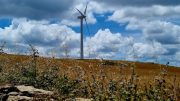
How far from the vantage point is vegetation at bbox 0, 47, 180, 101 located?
12.3m

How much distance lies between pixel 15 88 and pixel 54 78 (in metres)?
2.72

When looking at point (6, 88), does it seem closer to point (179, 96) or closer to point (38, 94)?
point (38, 94)

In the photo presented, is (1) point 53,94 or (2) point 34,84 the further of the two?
(2) point 34,84

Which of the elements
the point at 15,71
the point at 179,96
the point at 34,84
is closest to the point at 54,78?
the point at 34,84

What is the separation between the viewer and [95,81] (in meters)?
15.3

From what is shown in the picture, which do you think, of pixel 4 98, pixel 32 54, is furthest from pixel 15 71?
pixel 4 98

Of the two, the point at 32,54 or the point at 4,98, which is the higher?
the point at 32,54

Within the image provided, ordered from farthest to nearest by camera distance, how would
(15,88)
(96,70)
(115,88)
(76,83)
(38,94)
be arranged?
1. (96,70)
2. (76,83)
3. (15,88)
4. (38,94)
5. (115,88)

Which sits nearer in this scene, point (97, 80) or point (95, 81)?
point (95, 81)

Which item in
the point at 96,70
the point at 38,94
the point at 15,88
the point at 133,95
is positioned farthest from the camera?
the point at 96,70

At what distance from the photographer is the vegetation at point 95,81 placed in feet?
40.2

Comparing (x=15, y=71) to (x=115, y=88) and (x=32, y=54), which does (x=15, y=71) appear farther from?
(x=115, y=88)

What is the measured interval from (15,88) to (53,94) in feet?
5.46

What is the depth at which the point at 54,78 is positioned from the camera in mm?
19062
